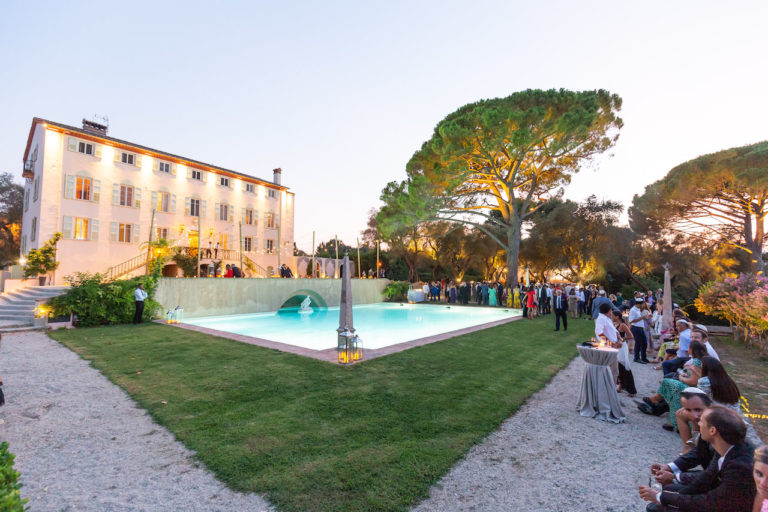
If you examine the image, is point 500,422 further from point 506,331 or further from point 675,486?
point 506,331

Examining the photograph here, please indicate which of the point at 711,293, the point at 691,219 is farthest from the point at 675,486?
the point at 691,219

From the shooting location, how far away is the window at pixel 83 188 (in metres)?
20.3

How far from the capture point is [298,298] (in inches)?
872

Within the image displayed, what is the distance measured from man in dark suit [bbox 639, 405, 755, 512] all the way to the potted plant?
73.8 feet

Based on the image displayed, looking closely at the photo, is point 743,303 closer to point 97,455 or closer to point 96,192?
point 97,455

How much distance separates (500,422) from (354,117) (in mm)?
38408

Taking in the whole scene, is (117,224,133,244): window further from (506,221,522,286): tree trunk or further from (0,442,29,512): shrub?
(0,442,29,512): shrub

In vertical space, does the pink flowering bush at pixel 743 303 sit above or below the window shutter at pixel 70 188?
below

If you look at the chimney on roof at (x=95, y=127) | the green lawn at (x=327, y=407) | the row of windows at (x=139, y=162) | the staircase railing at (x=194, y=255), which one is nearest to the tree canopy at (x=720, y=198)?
the green lawn at (x=327, y=407)

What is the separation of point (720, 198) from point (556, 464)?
969 inches

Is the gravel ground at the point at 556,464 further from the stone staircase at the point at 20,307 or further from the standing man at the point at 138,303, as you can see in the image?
the stone staircase at the point at 20,307

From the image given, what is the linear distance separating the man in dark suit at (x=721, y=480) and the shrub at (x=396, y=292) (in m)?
24.8

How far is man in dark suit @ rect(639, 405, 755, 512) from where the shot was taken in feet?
6.61

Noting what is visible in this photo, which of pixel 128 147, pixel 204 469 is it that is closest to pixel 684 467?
pixel 204 469
